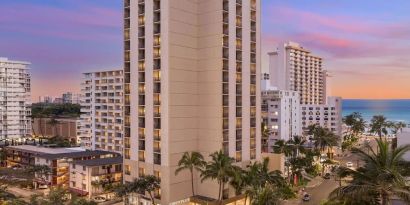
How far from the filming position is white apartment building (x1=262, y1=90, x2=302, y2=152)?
127512 mm

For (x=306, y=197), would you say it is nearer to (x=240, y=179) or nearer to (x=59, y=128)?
(x=240, y=179)

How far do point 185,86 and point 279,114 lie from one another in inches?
2757

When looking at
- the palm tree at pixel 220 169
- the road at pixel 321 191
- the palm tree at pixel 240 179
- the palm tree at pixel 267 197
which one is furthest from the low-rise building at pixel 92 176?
the palm tree at pixel 267 197

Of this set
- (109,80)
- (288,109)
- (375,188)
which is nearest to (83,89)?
(109,80)

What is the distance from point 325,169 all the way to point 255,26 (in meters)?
53.9

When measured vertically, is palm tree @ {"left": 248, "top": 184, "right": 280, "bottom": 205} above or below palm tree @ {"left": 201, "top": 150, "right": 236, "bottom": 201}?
below

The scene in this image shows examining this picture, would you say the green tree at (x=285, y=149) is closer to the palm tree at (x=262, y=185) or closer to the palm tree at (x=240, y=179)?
the palm tree at (x=262, y=185)

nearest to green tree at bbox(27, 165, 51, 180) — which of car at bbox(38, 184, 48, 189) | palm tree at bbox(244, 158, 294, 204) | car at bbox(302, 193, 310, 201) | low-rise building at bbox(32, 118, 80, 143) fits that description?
car at bbox(38, 184, 48, 189)

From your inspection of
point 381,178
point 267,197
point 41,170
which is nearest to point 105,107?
point 41,170

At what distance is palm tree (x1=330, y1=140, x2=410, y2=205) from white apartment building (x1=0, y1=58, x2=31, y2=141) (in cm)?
16784

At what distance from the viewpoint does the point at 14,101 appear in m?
167

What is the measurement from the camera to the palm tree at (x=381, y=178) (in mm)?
23844

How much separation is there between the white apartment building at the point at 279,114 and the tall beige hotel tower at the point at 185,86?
59.4 m

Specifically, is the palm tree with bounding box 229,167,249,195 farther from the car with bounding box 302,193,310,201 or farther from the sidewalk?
the sidewalk
